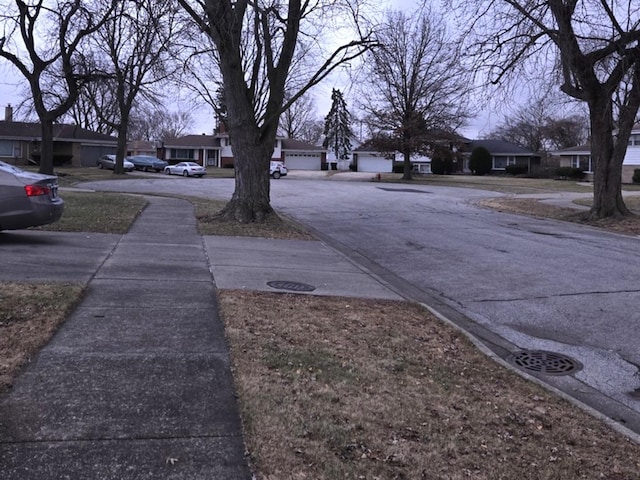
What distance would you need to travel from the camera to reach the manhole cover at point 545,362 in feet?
18.9

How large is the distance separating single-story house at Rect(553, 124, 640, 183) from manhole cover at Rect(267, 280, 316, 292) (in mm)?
45181

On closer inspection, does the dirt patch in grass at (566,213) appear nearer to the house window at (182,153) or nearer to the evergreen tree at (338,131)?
the house window at (182,153)

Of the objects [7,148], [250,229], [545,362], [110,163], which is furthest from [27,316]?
[7,148]

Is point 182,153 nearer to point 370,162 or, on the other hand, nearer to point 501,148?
point 370,162

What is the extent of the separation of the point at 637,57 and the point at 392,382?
1724 centimetres

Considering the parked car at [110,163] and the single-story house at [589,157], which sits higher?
the single-story house at [589,157]

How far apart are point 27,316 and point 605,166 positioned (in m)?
19.4

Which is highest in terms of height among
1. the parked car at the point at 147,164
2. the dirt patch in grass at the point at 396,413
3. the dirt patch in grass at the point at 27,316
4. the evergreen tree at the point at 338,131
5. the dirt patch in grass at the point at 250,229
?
the evergreen tree at the point at 338,131

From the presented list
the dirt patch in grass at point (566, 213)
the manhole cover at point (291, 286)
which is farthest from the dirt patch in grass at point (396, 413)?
the dirt patch in grass at point (566, 213)

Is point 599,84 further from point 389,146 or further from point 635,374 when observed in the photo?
point 389,146

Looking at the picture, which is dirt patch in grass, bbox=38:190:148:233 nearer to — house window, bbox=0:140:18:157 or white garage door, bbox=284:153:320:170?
house window, bbox=0:140:18:157

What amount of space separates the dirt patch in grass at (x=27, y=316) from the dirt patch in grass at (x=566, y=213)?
16.4 metres

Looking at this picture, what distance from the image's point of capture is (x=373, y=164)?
83188mm

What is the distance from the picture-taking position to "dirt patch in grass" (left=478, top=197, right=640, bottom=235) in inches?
744
